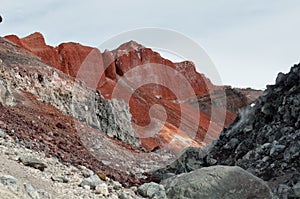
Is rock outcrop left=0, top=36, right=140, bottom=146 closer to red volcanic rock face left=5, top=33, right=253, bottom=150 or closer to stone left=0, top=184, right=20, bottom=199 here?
red volcanic rock face left=5, top=33, right=253, bottom=150

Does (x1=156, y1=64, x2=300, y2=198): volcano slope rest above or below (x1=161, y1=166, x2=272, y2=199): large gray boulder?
above

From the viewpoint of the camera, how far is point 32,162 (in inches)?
484

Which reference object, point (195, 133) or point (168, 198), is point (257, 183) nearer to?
point (168, 198)

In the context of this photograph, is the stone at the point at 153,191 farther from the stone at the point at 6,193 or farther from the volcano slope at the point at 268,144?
the stone at the point at 6,193

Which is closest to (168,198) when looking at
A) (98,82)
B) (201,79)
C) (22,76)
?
(22,76)

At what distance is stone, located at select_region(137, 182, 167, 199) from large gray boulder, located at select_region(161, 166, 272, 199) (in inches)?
5.7

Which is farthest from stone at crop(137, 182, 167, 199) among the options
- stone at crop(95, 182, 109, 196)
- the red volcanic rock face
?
the red volcanic rock face

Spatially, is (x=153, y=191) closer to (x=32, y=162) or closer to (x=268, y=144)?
(x=32, y=162)

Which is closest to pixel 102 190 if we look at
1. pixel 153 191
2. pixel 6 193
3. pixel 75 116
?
pixel 153 191

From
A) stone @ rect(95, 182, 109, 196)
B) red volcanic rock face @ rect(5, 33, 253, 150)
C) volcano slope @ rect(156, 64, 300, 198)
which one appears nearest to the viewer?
stone @ rect(95, 182, 109, 196)

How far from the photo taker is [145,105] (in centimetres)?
7306

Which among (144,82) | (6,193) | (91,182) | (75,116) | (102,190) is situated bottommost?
(6,193)

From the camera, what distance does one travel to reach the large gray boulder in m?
13.4

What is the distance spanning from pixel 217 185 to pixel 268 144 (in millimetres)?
4868
